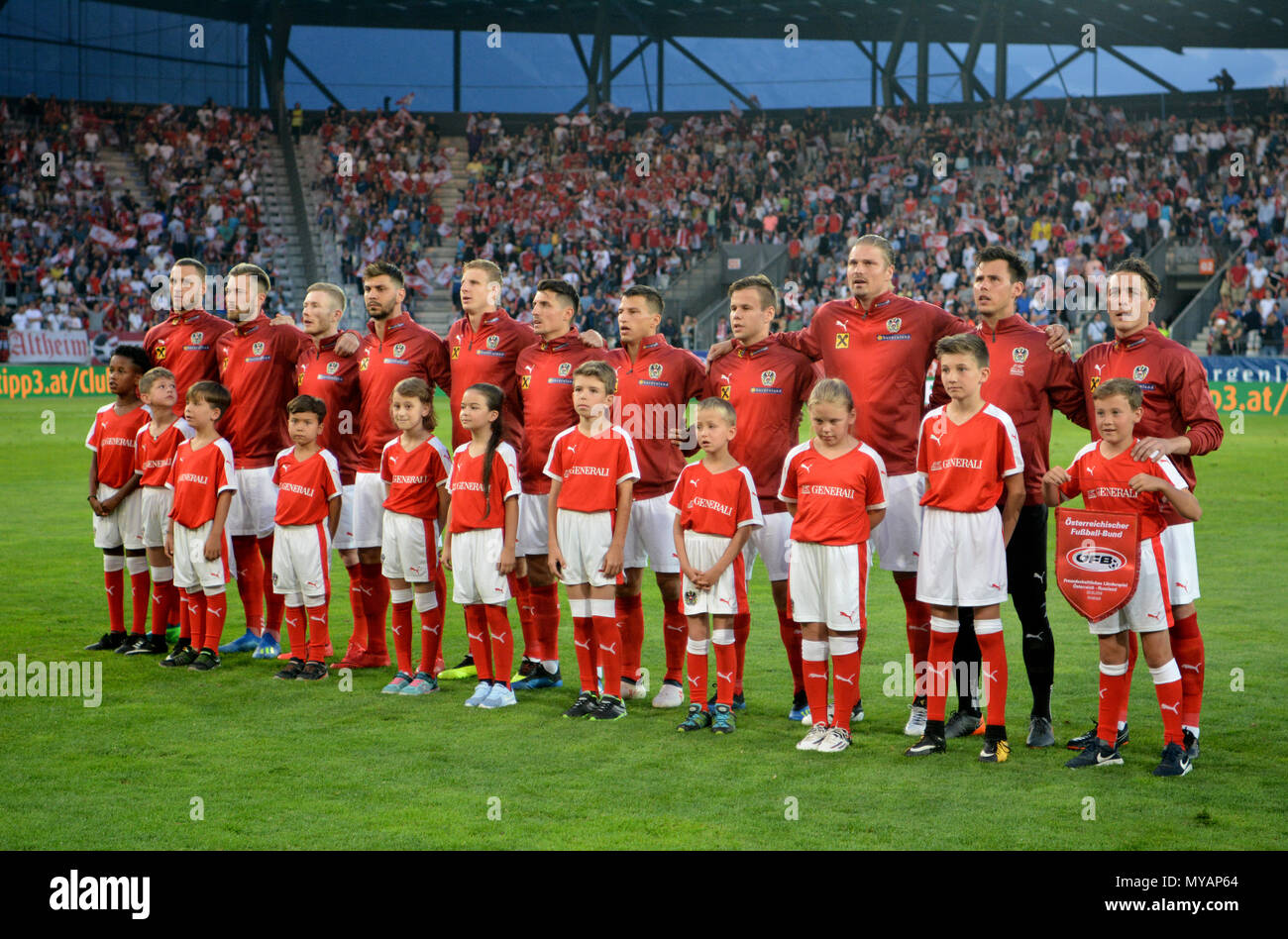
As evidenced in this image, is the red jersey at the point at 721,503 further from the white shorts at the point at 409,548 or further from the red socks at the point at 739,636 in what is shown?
the white shorts at the point at 409,548

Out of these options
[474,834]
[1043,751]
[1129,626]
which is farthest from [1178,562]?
[474,834]

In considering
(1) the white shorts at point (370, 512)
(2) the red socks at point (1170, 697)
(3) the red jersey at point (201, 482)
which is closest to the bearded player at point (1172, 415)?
(2) the red socks at point (1170, 697)

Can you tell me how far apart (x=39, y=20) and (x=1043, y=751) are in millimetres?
47489

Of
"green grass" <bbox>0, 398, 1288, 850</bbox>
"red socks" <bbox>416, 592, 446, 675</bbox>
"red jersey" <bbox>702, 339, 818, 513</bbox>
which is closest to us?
"green grass" <bbox>0, 398, 1288, 850</bbox>

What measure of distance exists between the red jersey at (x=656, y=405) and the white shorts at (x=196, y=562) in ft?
9.05

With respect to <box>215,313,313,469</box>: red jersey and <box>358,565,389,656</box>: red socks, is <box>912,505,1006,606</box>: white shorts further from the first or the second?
<box>215,313,313,469</box>: red jersey

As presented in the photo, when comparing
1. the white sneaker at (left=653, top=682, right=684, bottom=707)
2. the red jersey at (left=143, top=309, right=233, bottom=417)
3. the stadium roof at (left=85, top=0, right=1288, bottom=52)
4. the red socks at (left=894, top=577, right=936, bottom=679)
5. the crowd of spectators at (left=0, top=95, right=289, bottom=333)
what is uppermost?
the stadium roof at (left=85, top=0, right=1288, bottom=52)

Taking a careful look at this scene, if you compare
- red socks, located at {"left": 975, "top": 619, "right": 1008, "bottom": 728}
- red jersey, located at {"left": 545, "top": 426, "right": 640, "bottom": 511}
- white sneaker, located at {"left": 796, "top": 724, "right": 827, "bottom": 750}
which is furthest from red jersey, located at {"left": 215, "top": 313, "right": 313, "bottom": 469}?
red socks, located at {"left": 975, "top": 619, "right": 1008, "bottom": 728}

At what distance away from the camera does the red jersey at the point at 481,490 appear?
24.2ft

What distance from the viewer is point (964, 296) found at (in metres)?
33.2

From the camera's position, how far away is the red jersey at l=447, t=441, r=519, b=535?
736 cm

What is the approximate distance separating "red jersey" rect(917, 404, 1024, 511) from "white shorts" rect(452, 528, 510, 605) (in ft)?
7.96

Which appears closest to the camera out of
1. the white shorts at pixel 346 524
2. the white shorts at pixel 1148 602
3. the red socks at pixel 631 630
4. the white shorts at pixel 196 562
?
the white shorts at pixel 1148 602

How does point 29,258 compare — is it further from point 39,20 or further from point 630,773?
point 630,773
